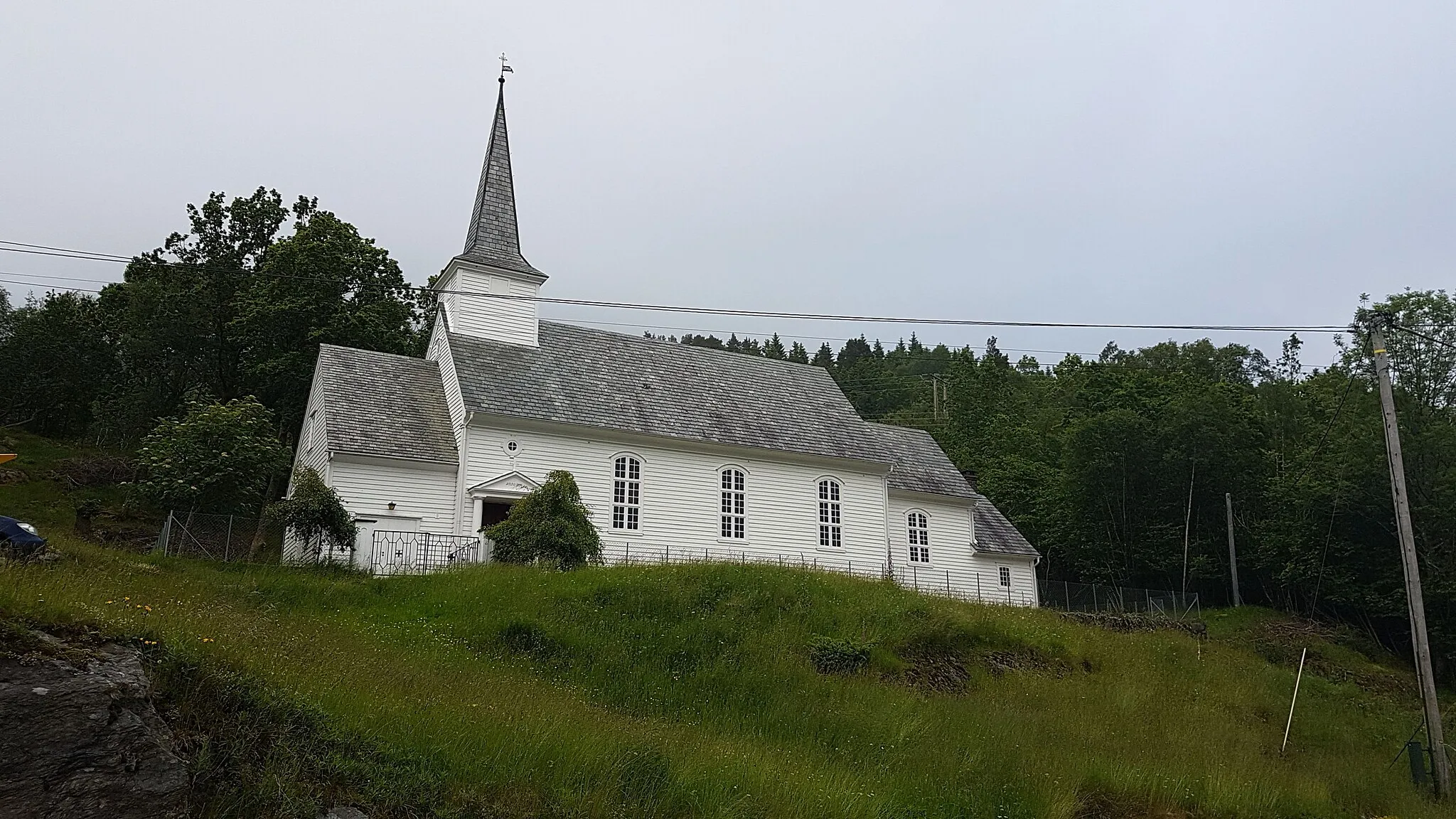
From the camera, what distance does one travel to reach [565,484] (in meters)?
24.2

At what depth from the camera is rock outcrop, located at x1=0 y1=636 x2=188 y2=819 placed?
766 cm

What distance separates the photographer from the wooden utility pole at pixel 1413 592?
59.3 feet

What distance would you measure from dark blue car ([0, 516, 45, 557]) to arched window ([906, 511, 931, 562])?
26.2 m

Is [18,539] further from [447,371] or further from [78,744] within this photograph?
[447,371]

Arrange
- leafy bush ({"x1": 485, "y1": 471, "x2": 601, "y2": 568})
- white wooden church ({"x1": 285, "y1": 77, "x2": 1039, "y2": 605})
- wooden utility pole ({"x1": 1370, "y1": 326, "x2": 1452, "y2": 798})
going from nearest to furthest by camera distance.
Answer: wooden utility pole ({"x1": 1370, "y1": 326, "x2": 1452, "y2": 798}), leafy bush ({"x1": 485, "y1": 471, "x2": 601, "y2": 568}), white wooden church ({"x1": 285, "y1": 77, "x2": 1039, "y2": 605})

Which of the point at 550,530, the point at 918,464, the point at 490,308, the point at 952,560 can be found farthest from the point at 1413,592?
the point at 490,308

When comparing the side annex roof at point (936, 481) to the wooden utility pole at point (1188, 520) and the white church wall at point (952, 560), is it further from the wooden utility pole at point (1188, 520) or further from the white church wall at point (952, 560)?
the wooden utility pole at point (1188, 520)

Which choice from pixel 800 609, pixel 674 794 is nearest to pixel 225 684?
pixel 674 794

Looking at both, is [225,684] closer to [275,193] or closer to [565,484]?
[565,484]

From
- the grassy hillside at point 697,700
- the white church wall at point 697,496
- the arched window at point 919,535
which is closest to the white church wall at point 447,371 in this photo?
the white church wall at point 697,496

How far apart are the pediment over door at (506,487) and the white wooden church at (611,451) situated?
50 millimetres

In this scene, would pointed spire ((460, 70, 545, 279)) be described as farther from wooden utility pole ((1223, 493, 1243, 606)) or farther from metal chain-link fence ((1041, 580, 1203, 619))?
wooden utility pole ((1223, 493, 1243, 606))

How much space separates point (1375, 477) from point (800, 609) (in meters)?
26.9

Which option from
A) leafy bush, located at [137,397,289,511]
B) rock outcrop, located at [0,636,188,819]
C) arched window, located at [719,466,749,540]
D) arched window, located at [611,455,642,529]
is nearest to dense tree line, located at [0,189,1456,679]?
leafy bush, located at [137,397,289,511]
